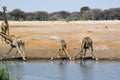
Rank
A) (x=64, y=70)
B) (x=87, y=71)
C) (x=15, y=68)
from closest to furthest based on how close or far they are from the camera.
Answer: (x=87, y=71)
(x=64, y=70)
(x=15, y=68)

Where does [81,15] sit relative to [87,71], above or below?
below

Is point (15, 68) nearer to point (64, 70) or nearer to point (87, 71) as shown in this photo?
point (64, 70)

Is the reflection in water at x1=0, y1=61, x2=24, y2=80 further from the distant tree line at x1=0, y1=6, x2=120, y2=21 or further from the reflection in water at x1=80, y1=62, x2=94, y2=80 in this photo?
the distant tree line at x1=0, y1=6, x2=120, y2=21

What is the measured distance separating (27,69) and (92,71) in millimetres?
3114

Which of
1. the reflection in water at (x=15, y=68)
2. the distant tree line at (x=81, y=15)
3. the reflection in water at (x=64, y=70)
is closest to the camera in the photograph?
the reflection in water at (x=64, y=70)

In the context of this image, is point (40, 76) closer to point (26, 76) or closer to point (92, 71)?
point (26, 76)

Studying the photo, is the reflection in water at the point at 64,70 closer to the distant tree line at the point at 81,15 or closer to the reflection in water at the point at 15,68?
the reflection in water at the point at 15,68

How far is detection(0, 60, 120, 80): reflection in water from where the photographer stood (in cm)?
2466

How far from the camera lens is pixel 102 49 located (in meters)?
34.5

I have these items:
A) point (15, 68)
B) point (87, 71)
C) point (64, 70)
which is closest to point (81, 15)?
point (15, 68)

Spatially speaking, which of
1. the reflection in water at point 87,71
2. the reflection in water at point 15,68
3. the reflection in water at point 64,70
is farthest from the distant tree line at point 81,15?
the reflection in water at point 87,71

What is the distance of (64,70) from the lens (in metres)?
27.3

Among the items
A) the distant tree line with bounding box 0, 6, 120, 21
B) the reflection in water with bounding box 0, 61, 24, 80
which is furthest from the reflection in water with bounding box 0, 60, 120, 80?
the distant tree line with bounding box 0, 6, 120, 21

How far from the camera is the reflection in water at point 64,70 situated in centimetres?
2466
